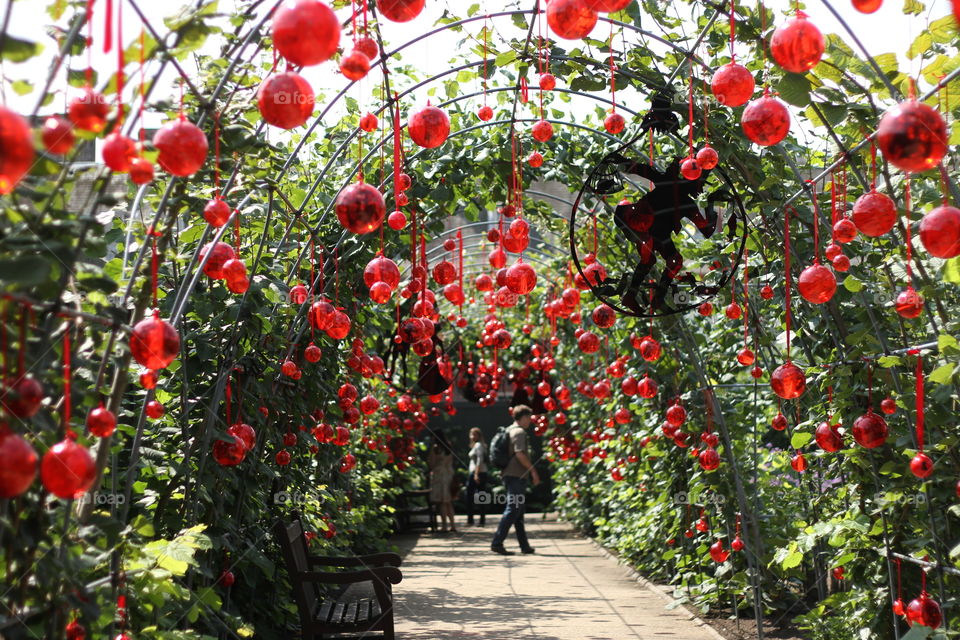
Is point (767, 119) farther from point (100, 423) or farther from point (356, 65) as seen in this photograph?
point (100, 423)

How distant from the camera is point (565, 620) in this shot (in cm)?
677

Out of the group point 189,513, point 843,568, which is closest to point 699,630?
point 843,568

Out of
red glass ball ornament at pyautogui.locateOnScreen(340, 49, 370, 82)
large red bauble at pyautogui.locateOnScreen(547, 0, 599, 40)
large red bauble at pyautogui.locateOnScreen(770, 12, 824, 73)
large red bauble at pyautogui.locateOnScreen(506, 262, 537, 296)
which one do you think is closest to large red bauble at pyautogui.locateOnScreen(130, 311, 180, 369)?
red glass ball ornament at pyautogui.locateOnScreen(340, 49, 370, 82)

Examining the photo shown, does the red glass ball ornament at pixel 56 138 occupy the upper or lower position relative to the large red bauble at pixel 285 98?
lower

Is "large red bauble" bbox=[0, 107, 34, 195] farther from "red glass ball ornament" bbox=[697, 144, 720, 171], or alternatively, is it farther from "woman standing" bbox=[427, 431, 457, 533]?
"woman standing" bbox=[427, 431, 457, 533]

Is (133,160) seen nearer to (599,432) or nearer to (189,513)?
(189,513)

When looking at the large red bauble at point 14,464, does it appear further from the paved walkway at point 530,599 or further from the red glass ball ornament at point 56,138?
the paved walkway at point 530,599

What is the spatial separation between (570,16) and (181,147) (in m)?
1.11

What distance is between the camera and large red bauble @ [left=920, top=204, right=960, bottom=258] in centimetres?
219

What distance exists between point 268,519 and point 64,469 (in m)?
3.72

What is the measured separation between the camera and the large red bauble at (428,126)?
300cm

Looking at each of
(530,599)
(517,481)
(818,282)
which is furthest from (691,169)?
(517,481)

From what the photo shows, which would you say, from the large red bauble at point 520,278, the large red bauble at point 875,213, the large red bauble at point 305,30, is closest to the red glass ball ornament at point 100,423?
the large red bauble at point 305,30

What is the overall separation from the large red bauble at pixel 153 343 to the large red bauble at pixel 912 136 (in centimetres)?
163
